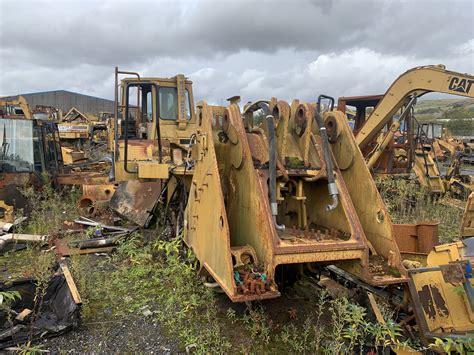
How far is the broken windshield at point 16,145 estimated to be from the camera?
827 centimetres

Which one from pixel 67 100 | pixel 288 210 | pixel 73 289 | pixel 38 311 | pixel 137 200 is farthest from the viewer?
pixel 67 100

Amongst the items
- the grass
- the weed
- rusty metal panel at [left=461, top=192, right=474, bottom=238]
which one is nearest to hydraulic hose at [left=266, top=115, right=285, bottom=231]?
the grass

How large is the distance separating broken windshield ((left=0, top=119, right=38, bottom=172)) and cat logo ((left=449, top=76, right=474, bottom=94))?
335 inches

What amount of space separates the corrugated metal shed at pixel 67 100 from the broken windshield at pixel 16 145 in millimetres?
37104

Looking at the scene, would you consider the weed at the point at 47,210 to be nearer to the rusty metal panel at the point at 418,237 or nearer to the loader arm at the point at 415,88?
the rusty metal panel at the point at 418,237

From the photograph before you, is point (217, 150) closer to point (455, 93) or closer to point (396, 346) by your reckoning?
point (396, 346)

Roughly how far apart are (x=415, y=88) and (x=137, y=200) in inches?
208

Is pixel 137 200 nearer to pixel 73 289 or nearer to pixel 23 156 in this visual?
pixel 73 289

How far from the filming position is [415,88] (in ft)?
22.3

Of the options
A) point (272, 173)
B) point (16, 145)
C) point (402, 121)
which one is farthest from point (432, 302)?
point (16, 145)

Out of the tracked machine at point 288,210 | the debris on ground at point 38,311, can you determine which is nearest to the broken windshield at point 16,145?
the debris on ground at point 38,311

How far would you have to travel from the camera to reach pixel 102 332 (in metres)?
3.34

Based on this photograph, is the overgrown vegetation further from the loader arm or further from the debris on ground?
the debris on ground

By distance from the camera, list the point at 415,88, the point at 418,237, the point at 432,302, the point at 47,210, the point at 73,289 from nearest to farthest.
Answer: the point at 432,302
the point at 73,289
the point at 418,237
the point at 415,88
the point at 47,210
